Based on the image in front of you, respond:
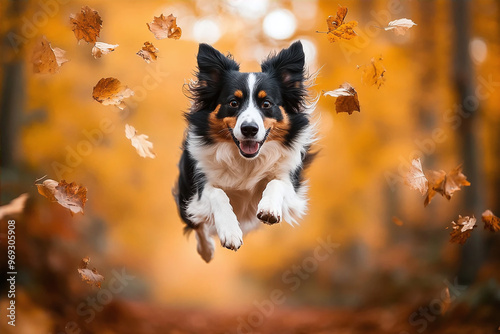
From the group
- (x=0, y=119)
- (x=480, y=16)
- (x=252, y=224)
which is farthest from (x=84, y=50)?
(x=480, y=16)

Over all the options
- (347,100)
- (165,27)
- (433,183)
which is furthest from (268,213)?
(165,27)

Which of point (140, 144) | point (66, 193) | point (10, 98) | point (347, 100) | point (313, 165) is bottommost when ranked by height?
point (313, 165)

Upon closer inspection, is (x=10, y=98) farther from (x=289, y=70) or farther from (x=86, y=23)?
(x=289, y=70)

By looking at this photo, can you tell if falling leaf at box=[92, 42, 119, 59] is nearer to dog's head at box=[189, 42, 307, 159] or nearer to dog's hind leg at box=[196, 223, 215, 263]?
dog's head at box=[189, 42, 307, 159]

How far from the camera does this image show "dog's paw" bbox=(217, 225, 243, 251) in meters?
3.54

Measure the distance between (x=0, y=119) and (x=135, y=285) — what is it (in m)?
9.14

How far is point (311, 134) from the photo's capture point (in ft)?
15.7

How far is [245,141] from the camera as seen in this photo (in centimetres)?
396

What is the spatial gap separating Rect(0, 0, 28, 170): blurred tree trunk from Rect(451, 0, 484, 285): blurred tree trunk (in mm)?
7570

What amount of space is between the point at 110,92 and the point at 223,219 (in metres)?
1.40

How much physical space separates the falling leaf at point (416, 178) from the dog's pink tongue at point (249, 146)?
1.31 metres

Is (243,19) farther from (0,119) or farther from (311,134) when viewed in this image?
(311,134)

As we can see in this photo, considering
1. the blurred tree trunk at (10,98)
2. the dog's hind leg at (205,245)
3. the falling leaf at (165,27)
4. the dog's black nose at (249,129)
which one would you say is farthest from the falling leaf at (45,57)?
the blurred tree trunk at (10,98)

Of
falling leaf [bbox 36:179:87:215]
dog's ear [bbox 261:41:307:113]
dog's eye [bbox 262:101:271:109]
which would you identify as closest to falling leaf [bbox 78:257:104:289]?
falling leaf [bbox 36:179:87:215]
